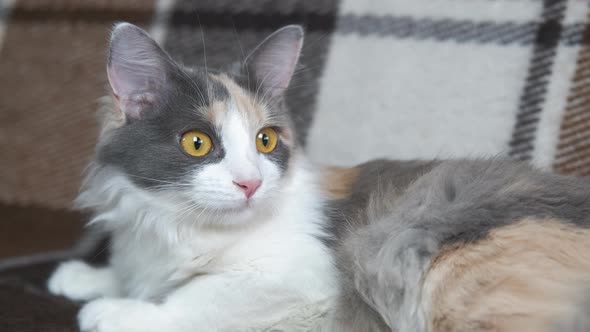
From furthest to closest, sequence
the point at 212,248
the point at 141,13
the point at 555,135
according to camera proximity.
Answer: the point at 141,13 → the point at 555,135 → the point at 212,248

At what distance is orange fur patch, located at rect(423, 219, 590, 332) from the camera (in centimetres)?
99

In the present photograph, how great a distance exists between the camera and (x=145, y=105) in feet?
4.33

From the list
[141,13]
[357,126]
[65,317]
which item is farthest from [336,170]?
[141,13]

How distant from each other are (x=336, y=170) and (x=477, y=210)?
19.9 inches

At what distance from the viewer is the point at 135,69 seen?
4.25 feet

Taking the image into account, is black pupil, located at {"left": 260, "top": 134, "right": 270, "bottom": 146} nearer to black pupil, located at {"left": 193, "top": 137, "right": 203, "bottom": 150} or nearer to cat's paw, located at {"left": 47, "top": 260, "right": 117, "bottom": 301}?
black pupil, located at {"left": 193, "top": 137, "right": 203, "bottom": 150}

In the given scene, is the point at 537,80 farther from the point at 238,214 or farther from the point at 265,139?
the point at 238,214

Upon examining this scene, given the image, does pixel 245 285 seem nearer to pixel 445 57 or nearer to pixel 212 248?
pixel 212 248

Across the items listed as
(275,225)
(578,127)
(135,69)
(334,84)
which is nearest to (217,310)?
(275,225)

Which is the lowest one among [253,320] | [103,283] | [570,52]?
[103,283]

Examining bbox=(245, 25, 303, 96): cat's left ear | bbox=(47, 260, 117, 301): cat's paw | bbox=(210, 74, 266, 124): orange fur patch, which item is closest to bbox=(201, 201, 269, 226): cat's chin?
bbox=(210, 74, 266, 124): orange fur patch

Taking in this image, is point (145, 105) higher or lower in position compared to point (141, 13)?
lower

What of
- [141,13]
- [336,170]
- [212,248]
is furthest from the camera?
[141,13]

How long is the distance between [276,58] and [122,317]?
77 cm
